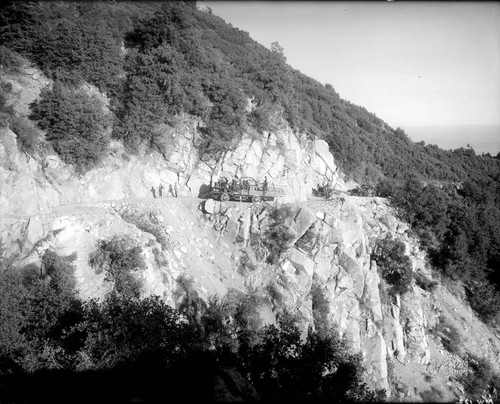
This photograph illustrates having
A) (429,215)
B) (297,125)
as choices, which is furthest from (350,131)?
(429,215)

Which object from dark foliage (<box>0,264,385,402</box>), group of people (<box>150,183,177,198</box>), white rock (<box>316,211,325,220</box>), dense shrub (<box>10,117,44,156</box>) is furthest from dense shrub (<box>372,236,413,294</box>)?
dense shrub (<box>10,117,44,156</box>)

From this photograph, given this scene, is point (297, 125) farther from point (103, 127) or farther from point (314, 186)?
point (103, 127)

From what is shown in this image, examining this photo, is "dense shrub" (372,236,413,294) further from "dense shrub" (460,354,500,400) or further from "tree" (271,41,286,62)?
"tree" (271,41,286,62)

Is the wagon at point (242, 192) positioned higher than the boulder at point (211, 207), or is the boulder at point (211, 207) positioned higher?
the wagon at point (242, 192)

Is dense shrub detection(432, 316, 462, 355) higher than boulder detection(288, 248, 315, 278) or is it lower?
lower

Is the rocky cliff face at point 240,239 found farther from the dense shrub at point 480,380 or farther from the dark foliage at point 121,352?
the dark foliage at point 121,352

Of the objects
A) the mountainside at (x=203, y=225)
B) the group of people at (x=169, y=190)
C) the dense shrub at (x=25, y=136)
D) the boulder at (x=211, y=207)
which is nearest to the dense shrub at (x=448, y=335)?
the mountainside at (x=203, y=225)
